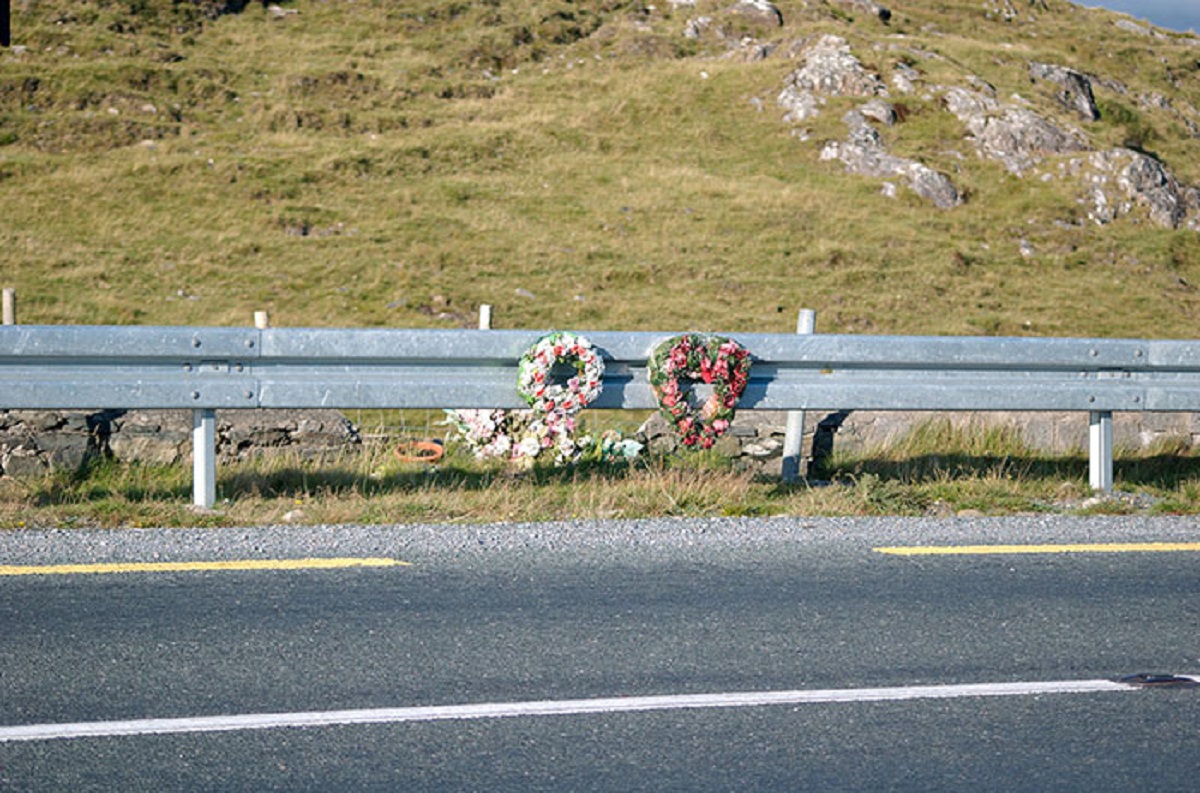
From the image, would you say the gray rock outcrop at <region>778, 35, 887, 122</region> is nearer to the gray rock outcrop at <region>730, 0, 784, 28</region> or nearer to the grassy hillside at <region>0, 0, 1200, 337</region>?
the grassy hillside at <region>0, 0, 1200, 337</region>

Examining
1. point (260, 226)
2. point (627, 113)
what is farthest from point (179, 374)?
point (627, 113)

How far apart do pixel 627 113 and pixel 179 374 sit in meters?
38.5

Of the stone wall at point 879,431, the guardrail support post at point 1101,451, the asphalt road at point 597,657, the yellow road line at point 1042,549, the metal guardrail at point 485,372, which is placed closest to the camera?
the asphalt road at point 597,657

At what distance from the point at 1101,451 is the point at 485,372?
4.12 m

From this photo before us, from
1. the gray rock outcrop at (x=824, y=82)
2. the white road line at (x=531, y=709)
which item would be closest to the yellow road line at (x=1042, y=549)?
the white road line at (x=531, y=709)

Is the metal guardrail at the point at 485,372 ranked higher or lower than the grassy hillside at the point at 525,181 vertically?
lower

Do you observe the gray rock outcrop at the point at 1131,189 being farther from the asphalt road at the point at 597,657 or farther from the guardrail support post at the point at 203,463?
the guardrail support post at the point at 203,463

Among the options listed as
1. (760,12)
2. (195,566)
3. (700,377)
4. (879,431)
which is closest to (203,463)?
(195,566)

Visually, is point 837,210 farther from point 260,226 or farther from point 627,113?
point 260,226

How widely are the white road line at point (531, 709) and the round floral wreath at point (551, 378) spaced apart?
3600 millimetres

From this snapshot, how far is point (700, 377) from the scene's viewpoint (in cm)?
786

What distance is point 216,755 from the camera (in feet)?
12.2

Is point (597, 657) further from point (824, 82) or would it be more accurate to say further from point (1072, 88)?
point (1072, 88)

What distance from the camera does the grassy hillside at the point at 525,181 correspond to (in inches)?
1125
